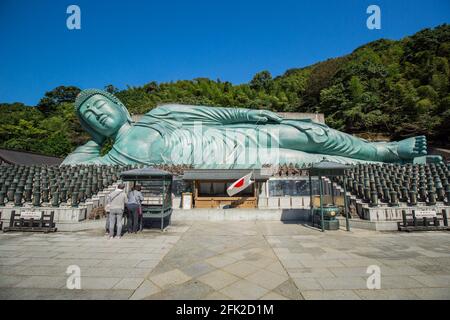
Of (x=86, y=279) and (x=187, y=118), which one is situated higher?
(x=187, y=118)

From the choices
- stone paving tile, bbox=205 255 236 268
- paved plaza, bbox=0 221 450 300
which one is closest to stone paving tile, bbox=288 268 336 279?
paved plaza, bbox=0 221 450 300

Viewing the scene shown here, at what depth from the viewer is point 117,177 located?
10.4m

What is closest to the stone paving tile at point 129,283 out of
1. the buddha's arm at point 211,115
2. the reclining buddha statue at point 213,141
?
the reclining buddha statue at point 213,141

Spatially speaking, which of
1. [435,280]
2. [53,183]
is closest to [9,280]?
[435,280]

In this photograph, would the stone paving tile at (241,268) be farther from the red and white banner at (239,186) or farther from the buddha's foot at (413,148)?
the buddha's foot at (413,148)

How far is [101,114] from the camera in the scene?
43.9 feet

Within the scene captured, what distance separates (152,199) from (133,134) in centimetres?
627

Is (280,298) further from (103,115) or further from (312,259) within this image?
(103,115)

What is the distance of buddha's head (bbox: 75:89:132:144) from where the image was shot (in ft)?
43.9

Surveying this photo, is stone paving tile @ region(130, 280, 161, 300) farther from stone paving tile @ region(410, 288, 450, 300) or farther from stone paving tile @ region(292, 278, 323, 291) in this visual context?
stone paving tile @ region(410, 288, 450, 300)

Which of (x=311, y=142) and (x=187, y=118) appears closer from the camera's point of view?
(x=311, y=142)

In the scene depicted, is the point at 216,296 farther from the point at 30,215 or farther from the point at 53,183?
the point at 53,183

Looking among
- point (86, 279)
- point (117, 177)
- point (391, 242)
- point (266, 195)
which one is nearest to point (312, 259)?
point (391, 242)

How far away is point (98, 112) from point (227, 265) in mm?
13218
